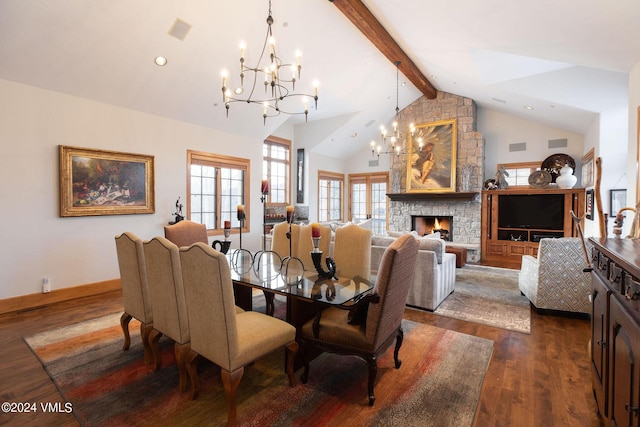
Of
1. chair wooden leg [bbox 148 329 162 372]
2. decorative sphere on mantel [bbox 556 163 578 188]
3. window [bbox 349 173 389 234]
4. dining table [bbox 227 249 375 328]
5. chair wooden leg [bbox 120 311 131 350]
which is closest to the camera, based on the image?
dining table [bbox 227 249 375 328]

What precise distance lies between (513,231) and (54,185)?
8.46 metres

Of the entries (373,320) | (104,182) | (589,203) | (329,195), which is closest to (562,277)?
(373,320)

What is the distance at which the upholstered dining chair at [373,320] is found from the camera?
2025 millimetres

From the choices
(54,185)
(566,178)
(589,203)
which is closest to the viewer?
(54,185)

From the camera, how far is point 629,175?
3092 millimetres

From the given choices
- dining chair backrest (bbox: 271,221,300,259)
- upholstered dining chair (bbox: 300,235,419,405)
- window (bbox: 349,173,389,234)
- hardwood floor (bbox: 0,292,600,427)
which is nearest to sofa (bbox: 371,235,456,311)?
hardwood floor (bbox: 0,292,600,427)

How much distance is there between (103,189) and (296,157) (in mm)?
4927

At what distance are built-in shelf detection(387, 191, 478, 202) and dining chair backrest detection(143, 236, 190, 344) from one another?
675cm

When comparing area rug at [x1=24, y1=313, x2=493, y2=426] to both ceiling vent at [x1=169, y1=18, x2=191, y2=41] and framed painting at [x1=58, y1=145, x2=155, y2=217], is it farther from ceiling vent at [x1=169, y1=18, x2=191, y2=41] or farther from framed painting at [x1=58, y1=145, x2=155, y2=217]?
ceiling vent at [x1=169, y1=18, x2=191, y2=41]

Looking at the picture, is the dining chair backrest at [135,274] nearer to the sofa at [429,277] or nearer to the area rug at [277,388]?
the area rug at [277,388]

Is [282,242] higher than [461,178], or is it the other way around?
[461,178]

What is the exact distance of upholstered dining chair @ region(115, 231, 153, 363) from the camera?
2471 millimetres

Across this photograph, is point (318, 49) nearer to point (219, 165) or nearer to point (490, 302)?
point (219, 165)

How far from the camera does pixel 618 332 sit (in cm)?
130
